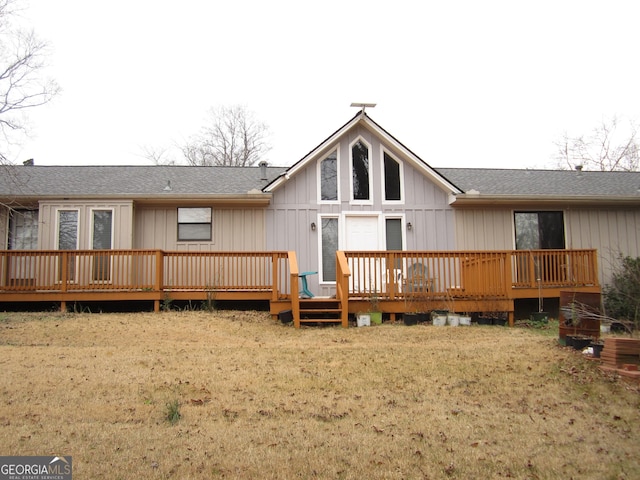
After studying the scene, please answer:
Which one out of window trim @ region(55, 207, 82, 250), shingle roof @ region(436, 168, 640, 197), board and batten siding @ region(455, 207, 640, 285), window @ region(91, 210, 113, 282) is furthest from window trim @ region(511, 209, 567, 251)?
window trim @ region(55, 207, 82, 250)

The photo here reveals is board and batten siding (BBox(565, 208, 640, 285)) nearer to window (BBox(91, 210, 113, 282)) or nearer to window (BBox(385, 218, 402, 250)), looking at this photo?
window (BBox(385, 218, 402, 250))

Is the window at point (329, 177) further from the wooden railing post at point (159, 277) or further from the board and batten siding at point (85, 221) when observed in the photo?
the board and batten siding at point (85, 221)

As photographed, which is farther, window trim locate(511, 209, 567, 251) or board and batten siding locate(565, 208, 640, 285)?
board and batten siding locate(565, 208, 640, 285)

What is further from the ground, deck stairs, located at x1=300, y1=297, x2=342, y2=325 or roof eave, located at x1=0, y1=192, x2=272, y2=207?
roof eave, located at x1=0, y1=192, x2=272, y2=207

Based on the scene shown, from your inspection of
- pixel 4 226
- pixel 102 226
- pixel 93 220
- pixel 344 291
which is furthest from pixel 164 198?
pixel 344 291

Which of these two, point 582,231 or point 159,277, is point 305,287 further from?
point 582,231

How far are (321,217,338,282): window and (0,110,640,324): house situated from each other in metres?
0.03

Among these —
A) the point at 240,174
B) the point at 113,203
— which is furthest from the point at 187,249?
the point at 240,174

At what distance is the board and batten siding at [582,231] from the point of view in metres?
14.1

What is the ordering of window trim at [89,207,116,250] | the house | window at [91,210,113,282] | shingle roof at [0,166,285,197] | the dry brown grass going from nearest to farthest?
the dry brown grass
the house
window trim at [89,207,116,250]
window at [91,210,113,282]
shingle roof at [0,166,285,197]

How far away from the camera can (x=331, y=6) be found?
10094mm

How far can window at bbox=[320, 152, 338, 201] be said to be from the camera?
13.9 metres

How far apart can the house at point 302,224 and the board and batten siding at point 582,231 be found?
0.03m

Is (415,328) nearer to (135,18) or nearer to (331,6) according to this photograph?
(331,6)
